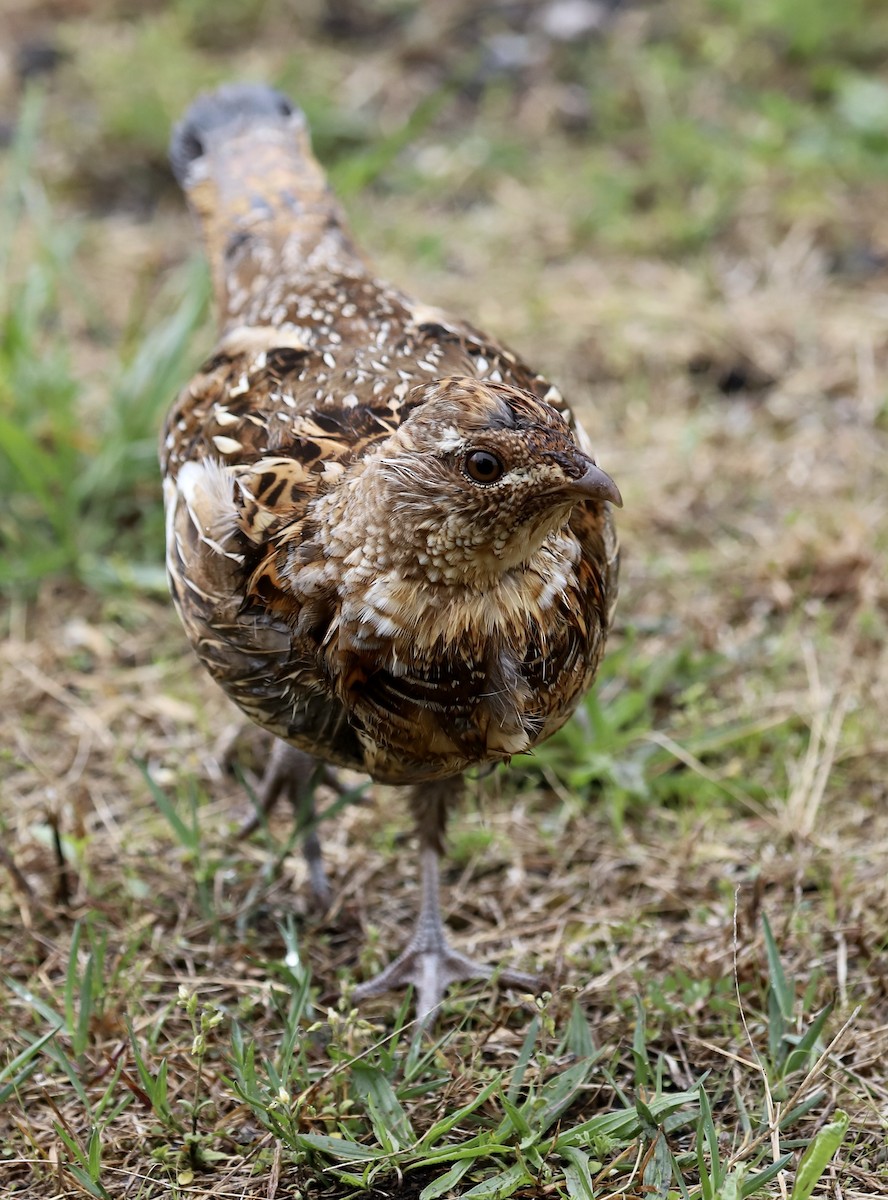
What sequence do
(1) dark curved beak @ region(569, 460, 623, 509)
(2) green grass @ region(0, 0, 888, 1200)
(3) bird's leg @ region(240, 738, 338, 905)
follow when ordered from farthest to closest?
1. (3) bird's leg @ region(240, 738, 338, 905)
2. (2) green grass @ region(0, 0, 888, 1200)
3. (1) dark curved beak @ region(569, 460, 623, 509)

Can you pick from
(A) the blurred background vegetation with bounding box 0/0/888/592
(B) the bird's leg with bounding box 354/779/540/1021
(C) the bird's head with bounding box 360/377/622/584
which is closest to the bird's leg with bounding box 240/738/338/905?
(B) the bird's leg with bounding box 354/779/540/1021

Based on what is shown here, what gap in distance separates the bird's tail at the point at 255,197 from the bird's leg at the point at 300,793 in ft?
4.03

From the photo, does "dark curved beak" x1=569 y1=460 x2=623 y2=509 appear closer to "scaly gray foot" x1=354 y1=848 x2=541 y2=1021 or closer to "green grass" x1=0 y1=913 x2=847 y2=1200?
"green grass" x1=0 y1=913 x2=847 y2=1200

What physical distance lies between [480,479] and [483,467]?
2 cm

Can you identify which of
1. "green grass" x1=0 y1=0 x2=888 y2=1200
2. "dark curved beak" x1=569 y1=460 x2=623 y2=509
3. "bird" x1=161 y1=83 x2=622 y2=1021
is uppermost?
"dark curved beak" x1=569 y1=460 x2=623 y2=509

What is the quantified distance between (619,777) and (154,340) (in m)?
2.58

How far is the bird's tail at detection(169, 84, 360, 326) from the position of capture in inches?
162

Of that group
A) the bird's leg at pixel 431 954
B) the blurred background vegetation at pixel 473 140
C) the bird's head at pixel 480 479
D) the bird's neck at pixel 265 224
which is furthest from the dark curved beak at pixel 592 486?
the blurred background vegetation at pixel 473 140

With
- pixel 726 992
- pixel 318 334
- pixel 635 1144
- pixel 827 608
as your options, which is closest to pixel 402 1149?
pixel 635 1144

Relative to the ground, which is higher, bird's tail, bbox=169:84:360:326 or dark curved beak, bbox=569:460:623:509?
dark curved beak, bbox=569:460:623:509

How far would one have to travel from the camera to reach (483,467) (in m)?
2.65

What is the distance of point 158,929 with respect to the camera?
362 centimetres

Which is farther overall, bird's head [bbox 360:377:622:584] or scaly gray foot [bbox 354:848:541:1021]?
scaly gray foot [bbox 354:848:541:1021]

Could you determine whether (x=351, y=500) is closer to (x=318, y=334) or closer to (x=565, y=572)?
(x=565, y=572)
